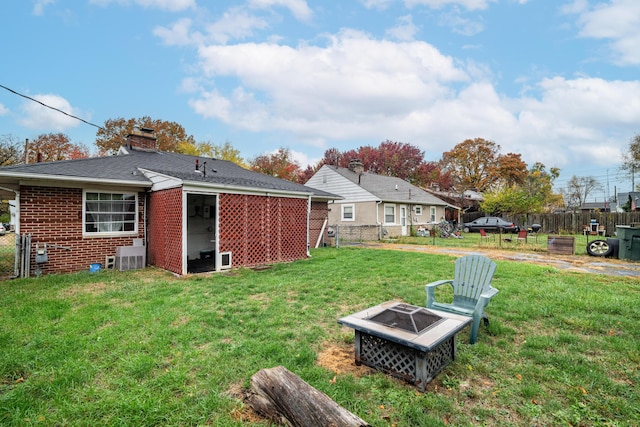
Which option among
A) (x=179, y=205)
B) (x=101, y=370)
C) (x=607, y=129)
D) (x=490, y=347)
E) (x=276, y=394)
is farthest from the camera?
(x=607, y=129)

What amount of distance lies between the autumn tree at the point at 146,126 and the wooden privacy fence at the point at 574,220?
32.0 m

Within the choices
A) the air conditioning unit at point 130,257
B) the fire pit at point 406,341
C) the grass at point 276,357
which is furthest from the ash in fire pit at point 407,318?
the air conditioning unit at point 130,257

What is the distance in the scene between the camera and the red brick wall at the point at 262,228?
8336mm

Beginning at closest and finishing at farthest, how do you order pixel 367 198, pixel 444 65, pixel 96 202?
1. pixel 96 202
2. pixel 444 65
3. pixel 367 198

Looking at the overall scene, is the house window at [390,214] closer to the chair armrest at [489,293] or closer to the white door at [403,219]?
the white door at [403,219]

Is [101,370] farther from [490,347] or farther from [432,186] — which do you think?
[432,186]

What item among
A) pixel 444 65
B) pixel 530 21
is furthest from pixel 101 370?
pixel 444 65

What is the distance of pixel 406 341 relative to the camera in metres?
2.66

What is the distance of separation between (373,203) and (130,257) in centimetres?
1341

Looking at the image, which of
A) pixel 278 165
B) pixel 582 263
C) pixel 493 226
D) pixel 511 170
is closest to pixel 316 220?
pixel 582 263

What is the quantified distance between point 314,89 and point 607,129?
26932mm

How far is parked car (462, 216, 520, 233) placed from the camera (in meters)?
23.1

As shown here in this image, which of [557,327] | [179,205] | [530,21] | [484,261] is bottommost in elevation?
[557,327]

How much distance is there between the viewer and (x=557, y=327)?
421cm
